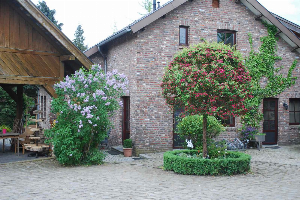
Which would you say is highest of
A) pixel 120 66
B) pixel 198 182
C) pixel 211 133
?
pixel 120 66

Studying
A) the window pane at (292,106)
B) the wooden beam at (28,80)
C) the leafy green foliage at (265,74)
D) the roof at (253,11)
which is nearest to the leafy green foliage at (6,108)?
the roof at (253,11)

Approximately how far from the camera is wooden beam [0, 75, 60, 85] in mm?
9703

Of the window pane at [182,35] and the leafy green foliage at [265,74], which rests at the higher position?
the window pane at [182,35]

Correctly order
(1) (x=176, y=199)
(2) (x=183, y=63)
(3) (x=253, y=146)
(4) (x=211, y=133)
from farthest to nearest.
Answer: (3) (x=253, y=146), (4) (x=211, y=133), (2) (x=183, y=63), (1) (x=176, y=199)

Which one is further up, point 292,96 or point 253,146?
point 292,96

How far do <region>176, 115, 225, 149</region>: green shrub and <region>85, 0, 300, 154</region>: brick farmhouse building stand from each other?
1.69 metres

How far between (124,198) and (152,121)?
6554 mm

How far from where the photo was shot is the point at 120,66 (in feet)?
49.3

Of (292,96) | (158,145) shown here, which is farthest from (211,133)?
A: (292,96)

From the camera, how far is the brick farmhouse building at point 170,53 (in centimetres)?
1309

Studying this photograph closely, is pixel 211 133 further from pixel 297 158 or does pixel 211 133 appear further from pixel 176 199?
pixel 176 199

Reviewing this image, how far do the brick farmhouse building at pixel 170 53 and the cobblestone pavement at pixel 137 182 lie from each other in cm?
246

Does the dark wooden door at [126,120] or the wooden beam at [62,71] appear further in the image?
the dark wooden door at [126,120]

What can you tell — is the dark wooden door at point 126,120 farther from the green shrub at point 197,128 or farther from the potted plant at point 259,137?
the potted plant at point 259,137
